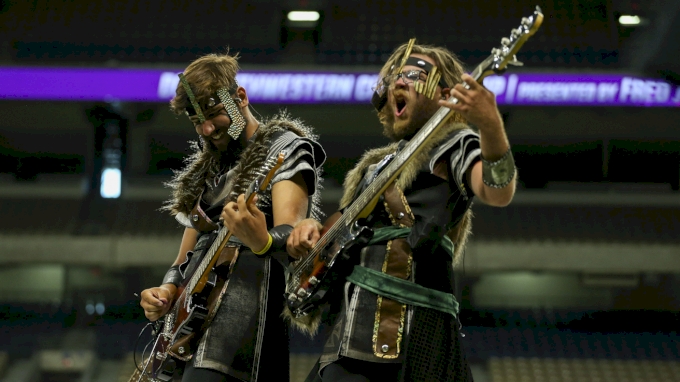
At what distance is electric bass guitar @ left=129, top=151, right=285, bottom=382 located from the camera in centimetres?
238

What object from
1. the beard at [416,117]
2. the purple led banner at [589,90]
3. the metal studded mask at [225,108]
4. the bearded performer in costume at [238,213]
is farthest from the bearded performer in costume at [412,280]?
the purple led banner at [589,90]

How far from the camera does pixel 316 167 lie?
2.63 meters

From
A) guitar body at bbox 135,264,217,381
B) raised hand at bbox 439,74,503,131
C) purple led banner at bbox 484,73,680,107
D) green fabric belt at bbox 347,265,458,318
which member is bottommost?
guitar body at bbox 135,264,217,381

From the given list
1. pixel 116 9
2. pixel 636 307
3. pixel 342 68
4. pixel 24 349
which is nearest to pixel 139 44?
pixel 116 9

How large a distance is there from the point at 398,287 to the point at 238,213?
48 centimetres

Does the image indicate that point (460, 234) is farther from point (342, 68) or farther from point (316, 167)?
point (342, 68)

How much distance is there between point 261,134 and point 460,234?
29.7 inches

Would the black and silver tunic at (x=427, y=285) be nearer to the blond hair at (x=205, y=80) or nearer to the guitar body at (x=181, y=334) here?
the guitar body at (x=181, y=334)

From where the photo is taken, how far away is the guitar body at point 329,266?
2.08 metres

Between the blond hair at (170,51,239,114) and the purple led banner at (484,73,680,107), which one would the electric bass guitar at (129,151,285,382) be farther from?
the purple led banner at (484,73,680,107)

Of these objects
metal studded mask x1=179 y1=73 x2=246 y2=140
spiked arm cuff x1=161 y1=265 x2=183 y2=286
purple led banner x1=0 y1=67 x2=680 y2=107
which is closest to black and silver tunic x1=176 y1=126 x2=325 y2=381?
metal studded mask x1=179 y1=73 x2=246 y2=140

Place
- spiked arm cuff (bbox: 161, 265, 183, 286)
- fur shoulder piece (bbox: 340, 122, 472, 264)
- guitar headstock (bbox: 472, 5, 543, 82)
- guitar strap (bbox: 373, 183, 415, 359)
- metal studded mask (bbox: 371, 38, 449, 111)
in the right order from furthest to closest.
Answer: spiked arm cuff (bbox: 161, 265, 183, 286), metal studded mask (bbox: 371, 38, 449, 111), fur shoulder piece (bbox: 340, 122, 472, 264), guitar strap (bbox: 373, 183, 415, 359), guitar headstock (bbox: 472, 5, 543, 82)

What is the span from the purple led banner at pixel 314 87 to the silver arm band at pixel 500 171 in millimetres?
6712

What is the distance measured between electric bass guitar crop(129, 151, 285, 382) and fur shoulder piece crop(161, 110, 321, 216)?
0.16m
